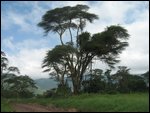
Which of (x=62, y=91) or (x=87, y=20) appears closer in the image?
(x=62, y=91)

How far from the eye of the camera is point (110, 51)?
42.8 m

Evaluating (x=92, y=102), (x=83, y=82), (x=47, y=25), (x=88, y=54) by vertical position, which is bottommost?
(x=92, y=102)

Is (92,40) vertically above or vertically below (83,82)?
above

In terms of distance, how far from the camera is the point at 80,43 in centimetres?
4459

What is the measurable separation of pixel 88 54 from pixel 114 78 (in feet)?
64.5

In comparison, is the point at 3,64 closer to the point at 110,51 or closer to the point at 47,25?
the point at 47,25

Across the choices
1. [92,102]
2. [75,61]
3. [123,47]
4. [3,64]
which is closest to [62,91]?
[75,61]

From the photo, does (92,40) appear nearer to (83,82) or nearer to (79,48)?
(79,48)

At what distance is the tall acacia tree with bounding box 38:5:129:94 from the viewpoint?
138 feet

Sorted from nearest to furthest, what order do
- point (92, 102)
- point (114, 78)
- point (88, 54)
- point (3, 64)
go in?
point (92, 102) < point (88, 54) < point (3, 64) < point (114, 78)

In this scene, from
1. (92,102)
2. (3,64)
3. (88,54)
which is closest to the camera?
(92,102)

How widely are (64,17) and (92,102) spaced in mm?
20777

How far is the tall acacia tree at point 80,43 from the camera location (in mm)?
42031

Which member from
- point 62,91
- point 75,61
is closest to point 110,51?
point 75,61
